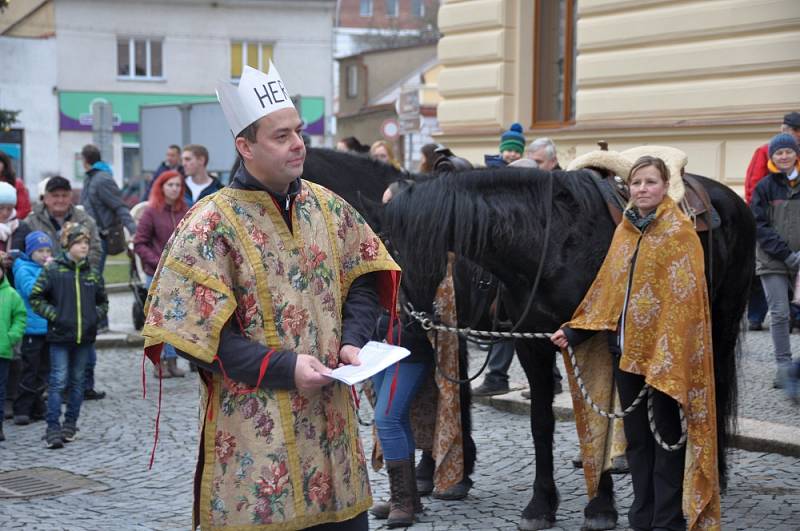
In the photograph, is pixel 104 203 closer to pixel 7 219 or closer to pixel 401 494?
pixel 7 219

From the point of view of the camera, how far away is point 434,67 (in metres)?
38.0

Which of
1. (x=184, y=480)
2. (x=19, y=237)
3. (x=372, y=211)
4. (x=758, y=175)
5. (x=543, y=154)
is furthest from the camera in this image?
(x=758, y=175)

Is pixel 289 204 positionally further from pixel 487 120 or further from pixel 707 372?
pixel 487 120

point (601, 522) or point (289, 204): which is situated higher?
point (289, 204)

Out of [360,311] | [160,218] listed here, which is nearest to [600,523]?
[360,311]

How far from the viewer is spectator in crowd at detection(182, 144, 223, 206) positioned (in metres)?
10.8

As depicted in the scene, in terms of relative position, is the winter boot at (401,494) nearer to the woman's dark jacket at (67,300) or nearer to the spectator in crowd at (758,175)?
the woman's dark jacket at (67,300)

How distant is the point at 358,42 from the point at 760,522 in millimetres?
54026

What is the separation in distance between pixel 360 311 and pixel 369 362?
285 millimetres

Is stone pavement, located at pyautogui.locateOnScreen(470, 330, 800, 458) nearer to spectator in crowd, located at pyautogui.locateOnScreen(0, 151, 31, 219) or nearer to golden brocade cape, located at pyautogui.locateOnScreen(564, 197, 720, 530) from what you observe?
golden brocade cape, located at pyautogui.locateOnScreen(564, 197, 720, 530)

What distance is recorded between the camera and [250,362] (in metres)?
3.16

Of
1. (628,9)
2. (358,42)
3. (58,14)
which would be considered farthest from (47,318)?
(358,42)

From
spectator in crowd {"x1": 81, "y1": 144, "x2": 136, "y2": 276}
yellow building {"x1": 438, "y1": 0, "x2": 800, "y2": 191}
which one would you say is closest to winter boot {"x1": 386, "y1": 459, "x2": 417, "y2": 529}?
yellow building {"x1": 438, "y1": 0, "x2": 800, "y2": 191}

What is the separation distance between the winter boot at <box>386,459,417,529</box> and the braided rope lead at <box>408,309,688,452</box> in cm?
68
